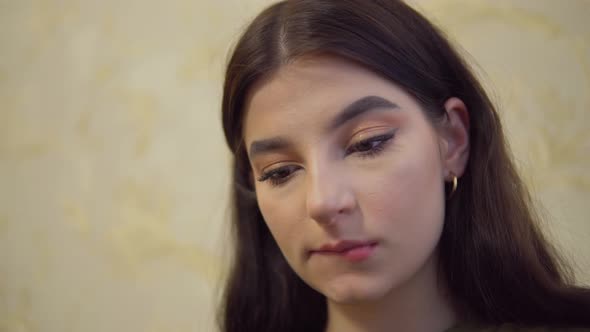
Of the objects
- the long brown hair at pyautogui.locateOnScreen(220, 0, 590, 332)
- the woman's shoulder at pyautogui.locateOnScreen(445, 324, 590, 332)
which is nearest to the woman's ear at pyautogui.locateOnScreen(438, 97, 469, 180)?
the long brown hair at pyautogui.locateOnScreen(220, 0, 590, 332)

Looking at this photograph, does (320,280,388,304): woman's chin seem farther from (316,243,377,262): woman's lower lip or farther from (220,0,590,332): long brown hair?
(220,0,590,332): long brown hair

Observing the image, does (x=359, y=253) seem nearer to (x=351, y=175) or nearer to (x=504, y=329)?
(x=351, y=175)

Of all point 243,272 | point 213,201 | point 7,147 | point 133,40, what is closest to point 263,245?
point 243,272

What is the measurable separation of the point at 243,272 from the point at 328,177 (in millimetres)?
452

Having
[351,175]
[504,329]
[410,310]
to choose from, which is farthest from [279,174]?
[504,329]

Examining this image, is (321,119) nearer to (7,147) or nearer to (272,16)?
(272,16)

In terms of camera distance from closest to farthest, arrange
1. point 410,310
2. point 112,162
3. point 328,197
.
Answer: point 328,197, point 410,310, point 112,162

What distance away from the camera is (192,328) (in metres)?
1.45

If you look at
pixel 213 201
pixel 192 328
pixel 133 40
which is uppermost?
pixel 133 40

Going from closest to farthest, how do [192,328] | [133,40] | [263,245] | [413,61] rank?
[413,61] < [263,245] < [192,328] < [133,40]

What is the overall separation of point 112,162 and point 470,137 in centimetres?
96

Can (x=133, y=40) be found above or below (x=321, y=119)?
above

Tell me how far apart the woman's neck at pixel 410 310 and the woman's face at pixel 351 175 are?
0.05 meters

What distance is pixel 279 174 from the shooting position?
930mm
